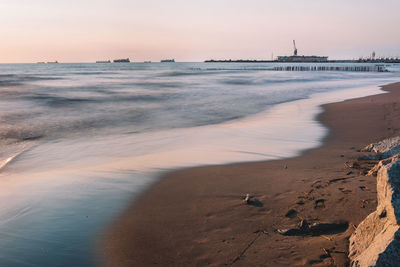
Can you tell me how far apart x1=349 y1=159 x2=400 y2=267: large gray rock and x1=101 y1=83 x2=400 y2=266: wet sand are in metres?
0.23

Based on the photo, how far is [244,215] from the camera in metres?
3.75

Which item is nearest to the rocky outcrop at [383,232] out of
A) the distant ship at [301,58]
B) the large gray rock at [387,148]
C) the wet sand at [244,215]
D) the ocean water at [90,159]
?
the wet sand at [244,215]

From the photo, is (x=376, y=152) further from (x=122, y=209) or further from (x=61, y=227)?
(x=61, y=227)

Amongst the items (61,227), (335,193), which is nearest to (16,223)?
(61,227)

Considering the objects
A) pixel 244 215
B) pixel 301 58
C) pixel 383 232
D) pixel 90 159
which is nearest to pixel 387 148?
pixel 244 215

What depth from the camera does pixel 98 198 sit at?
4609mm

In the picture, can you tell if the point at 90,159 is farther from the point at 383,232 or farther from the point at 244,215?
the point at 383,232

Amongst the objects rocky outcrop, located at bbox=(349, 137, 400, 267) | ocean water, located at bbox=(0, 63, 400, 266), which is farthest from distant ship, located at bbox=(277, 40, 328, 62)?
rocky outcrop, located at bbox=(349, 137, 400, 267)

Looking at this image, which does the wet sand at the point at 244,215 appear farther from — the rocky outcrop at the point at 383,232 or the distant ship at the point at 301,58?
the distant ship at the point at 301,58

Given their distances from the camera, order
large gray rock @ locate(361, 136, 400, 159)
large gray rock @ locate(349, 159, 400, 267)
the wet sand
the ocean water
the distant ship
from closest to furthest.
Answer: large gray rock @ locate(349, 159, 400, 267)
the wet sand
the ocean water
large gray rock @ locate(361, 136, 400, 159)
the distant ship

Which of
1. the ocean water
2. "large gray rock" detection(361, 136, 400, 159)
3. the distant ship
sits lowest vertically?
the ocean water

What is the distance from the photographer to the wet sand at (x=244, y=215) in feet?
9.84

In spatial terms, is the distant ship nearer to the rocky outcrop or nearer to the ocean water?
the ocean water

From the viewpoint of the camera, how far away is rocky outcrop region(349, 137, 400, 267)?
215cm
